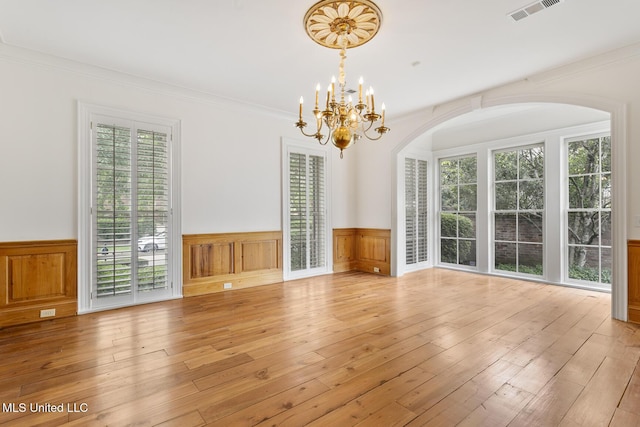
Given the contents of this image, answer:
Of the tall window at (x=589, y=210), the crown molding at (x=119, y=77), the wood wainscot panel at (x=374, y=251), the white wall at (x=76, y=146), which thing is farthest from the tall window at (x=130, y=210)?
the tall window at (x=589, y=210)

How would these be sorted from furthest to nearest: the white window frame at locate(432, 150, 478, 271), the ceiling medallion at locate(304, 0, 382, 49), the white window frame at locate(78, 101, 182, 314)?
the white window frame at locate(432, 150, 478, 271), the white window frame at locate(78, 101, 182, 314), the ceiling medallion at locate(304, 0, 382, 49)

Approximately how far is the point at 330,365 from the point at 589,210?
16.1ft

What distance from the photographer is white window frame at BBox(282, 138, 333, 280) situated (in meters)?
5.68

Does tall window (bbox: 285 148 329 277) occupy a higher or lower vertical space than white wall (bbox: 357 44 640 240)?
lower

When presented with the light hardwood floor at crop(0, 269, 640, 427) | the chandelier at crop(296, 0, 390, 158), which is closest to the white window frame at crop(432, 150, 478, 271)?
the light hardwood floor at crop(0, 269, 640, 427)

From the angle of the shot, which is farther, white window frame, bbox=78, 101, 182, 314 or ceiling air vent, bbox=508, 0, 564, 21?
white window frame, bbox=78, 101, 182, 314

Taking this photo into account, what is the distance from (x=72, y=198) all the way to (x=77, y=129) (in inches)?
32.5

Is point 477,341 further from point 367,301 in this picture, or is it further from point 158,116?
point 158,116

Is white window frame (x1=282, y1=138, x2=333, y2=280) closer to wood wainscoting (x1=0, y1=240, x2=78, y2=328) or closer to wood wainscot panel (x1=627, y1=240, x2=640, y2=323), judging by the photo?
wood wainscoting (x1=0, y1=240, x2=78, y2=328)

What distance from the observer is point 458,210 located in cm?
Result: 662

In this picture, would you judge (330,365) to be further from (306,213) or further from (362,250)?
(362,250)

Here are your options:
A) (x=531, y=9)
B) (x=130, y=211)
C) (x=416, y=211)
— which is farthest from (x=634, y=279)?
(x=130, y=211)

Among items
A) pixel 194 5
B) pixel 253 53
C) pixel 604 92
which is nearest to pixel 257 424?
pixel 194 5

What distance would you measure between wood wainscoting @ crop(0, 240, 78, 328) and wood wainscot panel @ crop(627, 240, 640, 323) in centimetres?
629
